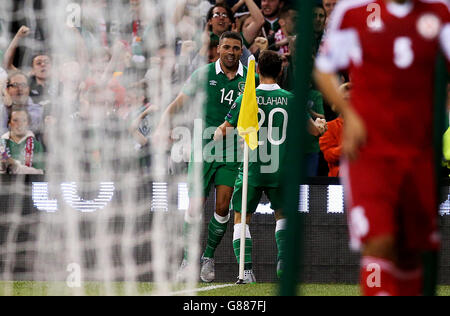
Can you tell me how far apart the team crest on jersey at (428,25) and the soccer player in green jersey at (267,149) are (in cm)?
397

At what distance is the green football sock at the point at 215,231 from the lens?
8.55 m

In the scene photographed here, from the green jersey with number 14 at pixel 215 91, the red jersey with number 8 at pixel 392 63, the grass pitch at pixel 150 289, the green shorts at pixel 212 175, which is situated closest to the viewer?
the red jersey with number 8 at pixel 392 63

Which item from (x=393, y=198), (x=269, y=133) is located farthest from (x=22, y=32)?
(x=393, y=198)

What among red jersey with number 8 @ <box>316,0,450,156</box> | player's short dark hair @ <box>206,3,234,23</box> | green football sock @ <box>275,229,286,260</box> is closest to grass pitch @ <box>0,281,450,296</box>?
green football sock @ <box>275,229,286,260</box>

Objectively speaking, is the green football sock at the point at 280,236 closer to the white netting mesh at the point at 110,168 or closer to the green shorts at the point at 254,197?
the green shorts at the point at 254,197

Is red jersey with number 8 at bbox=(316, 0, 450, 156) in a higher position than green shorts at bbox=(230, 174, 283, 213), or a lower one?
higher

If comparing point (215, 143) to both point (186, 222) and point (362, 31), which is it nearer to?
point (186, 222)

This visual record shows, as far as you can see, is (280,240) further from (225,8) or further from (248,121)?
(225,8)

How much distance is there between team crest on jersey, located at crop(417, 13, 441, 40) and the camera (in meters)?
4.27

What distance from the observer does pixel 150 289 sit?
7.96m

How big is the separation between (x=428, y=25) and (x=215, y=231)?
15.0ft

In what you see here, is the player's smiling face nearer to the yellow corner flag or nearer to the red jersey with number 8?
the yellow corner flag

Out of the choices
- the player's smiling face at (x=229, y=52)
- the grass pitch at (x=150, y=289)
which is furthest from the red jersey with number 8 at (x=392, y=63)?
the player's smiling face at (x=229, y=52)

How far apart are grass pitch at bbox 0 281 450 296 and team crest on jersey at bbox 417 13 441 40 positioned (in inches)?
134
